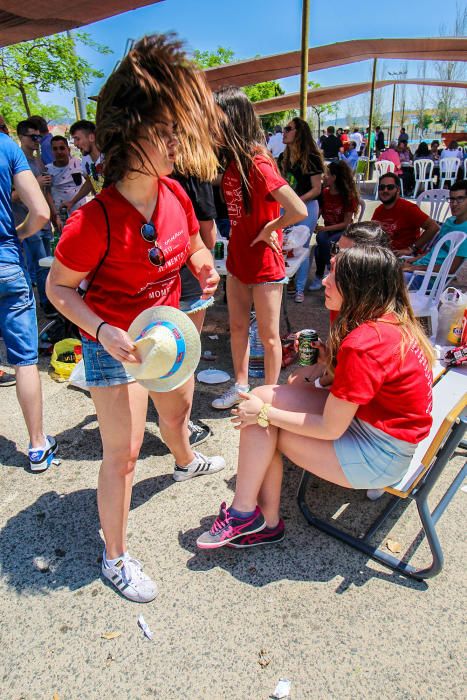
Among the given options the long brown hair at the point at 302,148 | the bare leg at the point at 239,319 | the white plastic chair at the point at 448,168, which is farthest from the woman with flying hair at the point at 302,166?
the white plastic chair at the point at 448,168

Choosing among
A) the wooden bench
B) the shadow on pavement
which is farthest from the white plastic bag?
the shadow on pavement

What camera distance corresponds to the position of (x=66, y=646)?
1.74 meters

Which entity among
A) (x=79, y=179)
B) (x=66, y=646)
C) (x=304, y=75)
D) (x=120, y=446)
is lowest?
(x=66, y=646)

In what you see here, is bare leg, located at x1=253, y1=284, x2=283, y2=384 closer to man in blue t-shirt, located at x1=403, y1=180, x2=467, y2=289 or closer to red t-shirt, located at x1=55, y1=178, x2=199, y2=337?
red t-shirt, located at x1=55, y1=178, x2=199, y2=337

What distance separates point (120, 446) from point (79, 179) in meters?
4.52

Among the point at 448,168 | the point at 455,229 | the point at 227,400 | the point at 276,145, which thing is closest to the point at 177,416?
the point at 227,400

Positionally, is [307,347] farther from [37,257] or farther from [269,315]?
[37,257]

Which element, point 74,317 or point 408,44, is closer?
point 74,317

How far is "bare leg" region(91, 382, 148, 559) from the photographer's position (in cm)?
170

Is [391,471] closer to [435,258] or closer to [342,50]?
[435,258]

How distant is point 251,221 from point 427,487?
5.55 feet

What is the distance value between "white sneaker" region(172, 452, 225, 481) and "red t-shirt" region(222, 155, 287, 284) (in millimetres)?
1073

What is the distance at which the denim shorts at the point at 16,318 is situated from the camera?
2.57 meters

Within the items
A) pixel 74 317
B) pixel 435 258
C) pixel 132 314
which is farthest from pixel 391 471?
pixel 435 258
